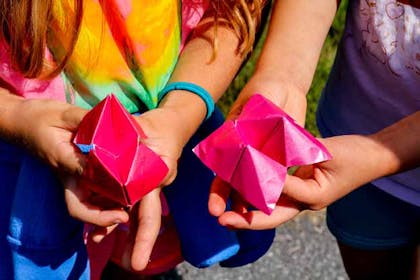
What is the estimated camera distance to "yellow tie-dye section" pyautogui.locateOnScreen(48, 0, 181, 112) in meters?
1.02

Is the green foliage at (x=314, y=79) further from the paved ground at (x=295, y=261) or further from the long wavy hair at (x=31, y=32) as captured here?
the long wavy hair at (x=31, y=32)

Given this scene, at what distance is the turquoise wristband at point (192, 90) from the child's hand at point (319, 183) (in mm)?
162

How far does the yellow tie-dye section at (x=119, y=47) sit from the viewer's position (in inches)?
40.2

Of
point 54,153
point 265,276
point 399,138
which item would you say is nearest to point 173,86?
point 54,153

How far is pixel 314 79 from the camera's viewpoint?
2.11 meters

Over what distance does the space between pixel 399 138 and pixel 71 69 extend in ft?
1.50

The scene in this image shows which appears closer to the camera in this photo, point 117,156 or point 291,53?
point 117,156

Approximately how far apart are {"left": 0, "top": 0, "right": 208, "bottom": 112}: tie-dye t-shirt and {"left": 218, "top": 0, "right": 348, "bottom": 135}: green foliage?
2.89 ft

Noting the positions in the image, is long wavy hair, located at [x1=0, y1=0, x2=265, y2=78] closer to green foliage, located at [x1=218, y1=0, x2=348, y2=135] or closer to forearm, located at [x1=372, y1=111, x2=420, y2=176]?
forearm, located at [x1=372, y1=111, x2=420, y2=176]

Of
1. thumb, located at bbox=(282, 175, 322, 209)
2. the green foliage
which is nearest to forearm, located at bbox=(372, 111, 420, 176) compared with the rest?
thumb, located at bbox=(282, 175, 322, 209)

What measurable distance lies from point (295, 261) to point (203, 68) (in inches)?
34.6

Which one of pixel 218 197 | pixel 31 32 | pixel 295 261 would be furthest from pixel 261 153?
pixel 295 261

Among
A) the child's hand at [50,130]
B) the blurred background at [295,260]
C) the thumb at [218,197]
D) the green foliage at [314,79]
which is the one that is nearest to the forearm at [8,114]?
the child's hand at [50,130]

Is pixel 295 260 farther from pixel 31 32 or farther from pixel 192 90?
pixel 31 32
